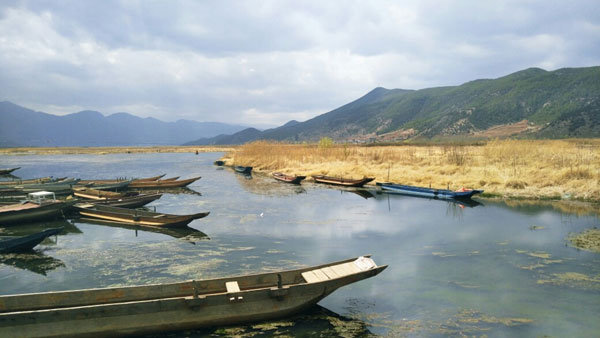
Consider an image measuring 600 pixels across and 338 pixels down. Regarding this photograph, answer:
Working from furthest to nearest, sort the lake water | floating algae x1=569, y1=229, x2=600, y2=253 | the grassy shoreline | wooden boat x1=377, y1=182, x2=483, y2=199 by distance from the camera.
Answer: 1. the grassy shoreline
2. wooden boat x1=377, y1=182, x2=483, y2=199
3. floating algae x1=569, y1=229, x2=600, y2=253
4. the lake water

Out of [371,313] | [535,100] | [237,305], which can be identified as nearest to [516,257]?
[371,313]

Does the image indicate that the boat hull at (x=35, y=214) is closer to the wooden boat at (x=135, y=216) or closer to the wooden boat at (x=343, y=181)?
the wooden boat at (x=135, y=216)

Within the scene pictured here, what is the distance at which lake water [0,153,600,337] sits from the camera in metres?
9.81

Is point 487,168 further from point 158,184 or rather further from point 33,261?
point 33,261

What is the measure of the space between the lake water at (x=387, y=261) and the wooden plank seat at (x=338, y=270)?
3.42ft

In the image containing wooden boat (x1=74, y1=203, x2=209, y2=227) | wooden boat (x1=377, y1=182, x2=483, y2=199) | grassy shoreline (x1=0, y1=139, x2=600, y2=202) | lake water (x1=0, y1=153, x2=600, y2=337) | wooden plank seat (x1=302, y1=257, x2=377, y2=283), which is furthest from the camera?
grassy shoreline (x1=0, y1=139, x2=600, y2=202)

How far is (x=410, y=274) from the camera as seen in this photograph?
13.2m

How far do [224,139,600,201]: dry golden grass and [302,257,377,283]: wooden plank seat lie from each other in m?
22.6

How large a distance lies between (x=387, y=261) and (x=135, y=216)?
1365 centimetres

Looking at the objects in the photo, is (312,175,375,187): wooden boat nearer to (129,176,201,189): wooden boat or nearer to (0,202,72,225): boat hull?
(129,176,201,189): wooden boat

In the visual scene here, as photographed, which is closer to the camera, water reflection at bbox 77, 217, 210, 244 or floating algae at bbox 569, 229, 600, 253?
floating algae at bbox 569, 229, 600, 253

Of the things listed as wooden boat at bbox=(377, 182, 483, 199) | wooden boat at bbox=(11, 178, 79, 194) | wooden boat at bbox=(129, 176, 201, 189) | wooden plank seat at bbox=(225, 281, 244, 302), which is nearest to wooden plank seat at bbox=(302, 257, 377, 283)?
wooden plank seat at bbox=(225, 281, 244, 302)

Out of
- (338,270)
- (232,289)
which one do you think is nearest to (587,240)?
(338,270)

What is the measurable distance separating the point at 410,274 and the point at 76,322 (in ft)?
33.2
